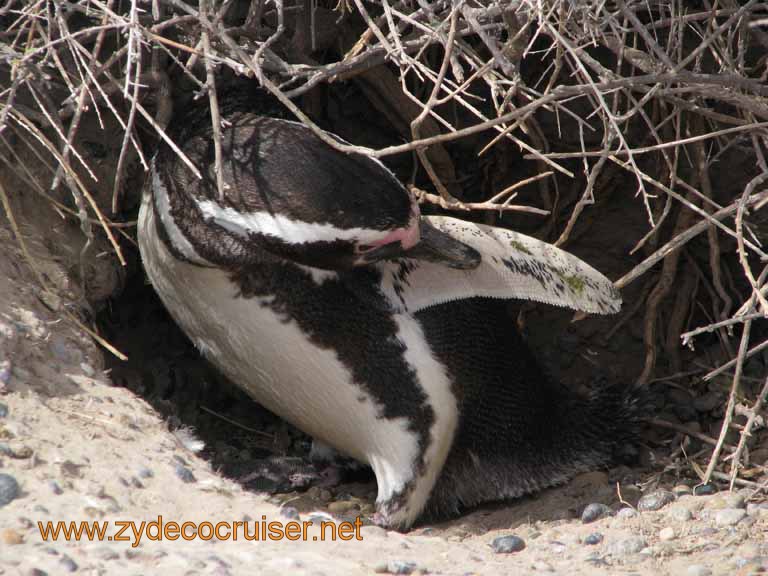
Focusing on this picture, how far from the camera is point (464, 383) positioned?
82.1 inches

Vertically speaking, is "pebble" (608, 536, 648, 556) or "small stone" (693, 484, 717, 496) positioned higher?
"pebble" (608, 536, 648, 556)

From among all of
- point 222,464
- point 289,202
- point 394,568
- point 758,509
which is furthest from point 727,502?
point 222,464

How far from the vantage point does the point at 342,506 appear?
2.11m

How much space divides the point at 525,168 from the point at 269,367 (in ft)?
3.45

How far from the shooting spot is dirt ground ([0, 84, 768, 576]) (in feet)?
4.55

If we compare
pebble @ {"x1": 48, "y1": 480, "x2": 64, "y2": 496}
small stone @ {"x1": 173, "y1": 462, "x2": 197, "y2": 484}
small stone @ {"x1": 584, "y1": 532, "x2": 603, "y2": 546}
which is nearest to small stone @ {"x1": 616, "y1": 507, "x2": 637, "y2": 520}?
small stone @ {"x1": 584, "y1": 532, "x2": 603, "y2": 546}

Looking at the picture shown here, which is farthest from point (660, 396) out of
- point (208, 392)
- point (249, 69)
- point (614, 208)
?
point (249, 69)

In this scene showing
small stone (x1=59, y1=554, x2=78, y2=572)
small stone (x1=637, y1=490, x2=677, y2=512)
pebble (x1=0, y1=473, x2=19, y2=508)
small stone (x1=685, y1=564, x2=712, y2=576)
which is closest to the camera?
small stone (x1=59, y1=554, x2=78, y2=572)

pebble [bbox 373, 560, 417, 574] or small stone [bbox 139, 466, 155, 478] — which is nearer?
pebble [bbox 373, 560, 417, 574]

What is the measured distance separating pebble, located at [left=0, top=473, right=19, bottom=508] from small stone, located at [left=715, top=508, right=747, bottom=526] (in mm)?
1148

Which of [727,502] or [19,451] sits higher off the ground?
[19,451]

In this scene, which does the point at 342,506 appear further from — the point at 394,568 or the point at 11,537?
the point at 11,537

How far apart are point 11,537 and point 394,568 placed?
0.52 m

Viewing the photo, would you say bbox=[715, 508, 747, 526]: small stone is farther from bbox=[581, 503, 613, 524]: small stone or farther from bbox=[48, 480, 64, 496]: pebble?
bbox=[48, 480, 64, 496]: pebble
